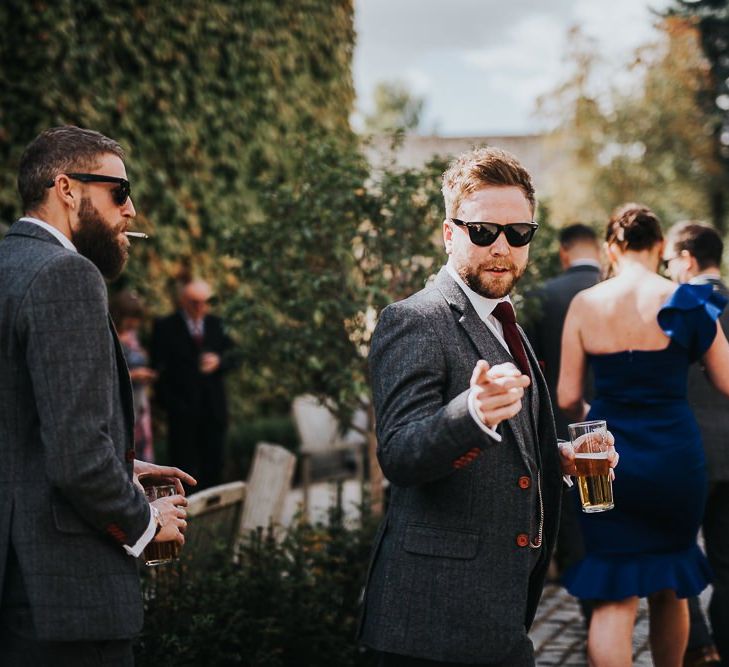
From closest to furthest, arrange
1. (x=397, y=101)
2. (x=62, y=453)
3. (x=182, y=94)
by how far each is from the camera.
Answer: (x=62, y=453) < (x=182, y=94) < (x=397, y=101)

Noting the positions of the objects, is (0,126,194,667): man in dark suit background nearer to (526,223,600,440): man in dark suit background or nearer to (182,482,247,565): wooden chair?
(182,482,247,565): wooden chair

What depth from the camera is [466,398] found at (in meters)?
2.45

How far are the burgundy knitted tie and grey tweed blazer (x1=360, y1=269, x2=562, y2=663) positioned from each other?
0.47 feet

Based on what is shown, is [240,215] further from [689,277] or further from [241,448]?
[689,277]

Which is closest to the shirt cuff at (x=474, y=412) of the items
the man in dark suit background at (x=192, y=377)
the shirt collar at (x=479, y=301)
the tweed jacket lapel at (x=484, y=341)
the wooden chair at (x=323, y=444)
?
the tweed jacket lapel at (x=484, y=341)

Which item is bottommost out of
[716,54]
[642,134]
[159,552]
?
[159,552]

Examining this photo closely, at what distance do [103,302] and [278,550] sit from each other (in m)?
2.68

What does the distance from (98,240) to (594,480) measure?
5.52ft

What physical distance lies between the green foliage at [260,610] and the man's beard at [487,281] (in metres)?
1.98

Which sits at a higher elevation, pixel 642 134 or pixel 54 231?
pixel 642 134

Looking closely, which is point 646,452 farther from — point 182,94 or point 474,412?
point 182,94

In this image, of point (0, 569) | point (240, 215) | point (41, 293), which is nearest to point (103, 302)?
point (41, 293)

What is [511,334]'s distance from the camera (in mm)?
2957

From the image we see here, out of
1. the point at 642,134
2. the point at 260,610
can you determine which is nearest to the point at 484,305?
the point at 260,610
